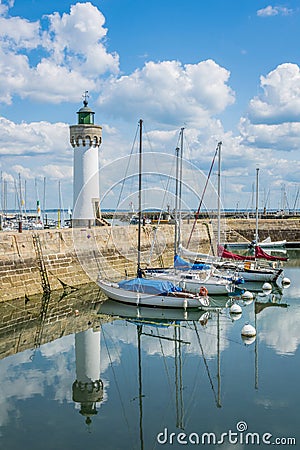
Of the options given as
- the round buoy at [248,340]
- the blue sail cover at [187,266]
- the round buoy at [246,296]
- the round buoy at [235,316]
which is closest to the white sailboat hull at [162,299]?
the round buoy at [235,316]

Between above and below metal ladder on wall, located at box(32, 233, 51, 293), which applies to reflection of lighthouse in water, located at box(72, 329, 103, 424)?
below

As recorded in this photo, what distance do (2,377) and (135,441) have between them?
5.46 metres

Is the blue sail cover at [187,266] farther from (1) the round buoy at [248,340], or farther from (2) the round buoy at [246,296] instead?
(1) the round buoy at [248,340]

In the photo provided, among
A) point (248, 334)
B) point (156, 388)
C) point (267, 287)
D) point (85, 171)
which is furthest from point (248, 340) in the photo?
→ point (85, 171)

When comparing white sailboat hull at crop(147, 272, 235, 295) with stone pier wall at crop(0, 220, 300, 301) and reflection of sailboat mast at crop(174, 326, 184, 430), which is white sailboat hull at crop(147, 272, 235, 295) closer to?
stone pier wall at crop(0, 220, 300, 301)

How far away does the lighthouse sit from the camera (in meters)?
34.3

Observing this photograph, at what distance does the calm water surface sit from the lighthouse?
46.8ft

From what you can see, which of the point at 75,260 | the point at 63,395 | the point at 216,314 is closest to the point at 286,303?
the point at 216,314

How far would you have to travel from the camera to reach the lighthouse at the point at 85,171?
3431cm

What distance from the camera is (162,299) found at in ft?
73.6

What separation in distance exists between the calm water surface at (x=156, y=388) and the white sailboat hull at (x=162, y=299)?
4.31 feet

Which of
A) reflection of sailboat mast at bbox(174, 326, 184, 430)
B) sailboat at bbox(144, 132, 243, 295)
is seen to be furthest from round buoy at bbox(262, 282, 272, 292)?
reflection of sailboat mast at bbox(174, 326, 184, 430)

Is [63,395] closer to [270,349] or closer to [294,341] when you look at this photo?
[270,349]

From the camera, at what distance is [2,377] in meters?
14.4
